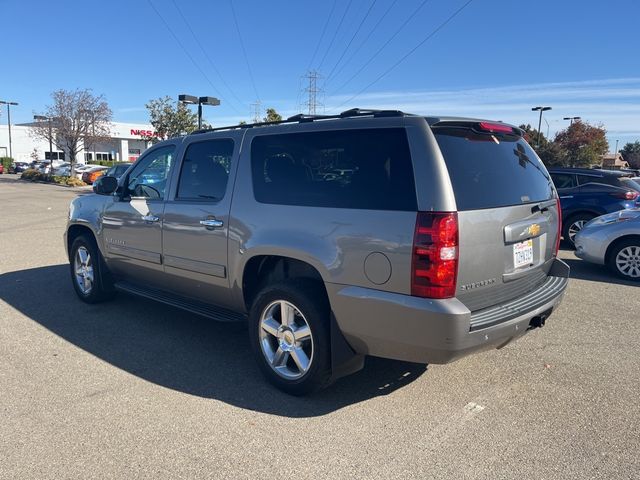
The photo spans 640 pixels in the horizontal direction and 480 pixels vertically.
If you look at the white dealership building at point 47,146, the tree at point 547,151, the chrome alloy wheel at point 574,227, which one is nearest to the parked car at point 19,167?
the white dealership building at point 47,146

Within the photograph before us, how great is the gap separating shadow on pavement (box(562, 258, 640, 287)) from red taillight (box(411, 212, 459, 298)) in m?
5.67

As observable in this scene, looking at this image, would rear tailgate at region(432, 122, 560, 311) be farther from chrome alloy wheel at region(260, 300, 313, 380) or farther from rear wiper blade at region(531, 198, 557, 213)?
chrome alloy wheel at region(260, 300, 313, 380)

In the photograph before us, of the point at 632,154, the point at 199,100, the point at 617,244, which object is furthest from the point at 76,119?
the point at 632,154

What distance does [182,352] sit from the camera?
4.61m

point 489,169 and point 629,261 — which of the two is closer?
point 489,169

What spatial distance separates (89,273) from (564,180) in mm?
9533

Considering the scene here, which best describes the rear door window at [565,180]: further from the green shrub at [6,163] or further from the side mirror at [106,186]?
the green shrub at [6,163]

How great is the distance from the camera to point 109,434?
322 centimetres

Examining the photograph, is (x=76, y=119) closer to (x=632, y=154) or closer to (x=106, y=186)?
(x=106, y=186)

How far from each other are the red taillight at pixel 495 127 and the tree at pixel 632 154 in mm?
85954

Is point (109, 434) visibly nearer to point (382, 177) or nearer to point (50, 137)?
point (382, 177)

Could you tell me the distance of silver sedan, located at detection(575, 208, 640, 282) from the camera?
764cm

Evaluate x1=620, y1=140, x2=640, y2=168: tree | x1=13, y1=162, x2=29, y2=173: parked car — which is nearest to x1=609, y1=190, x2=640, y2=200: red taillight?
x1=13, y1=162, x2=29, y2=173: parked car

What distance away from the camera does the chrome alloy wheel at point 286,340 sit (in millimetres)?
3705
